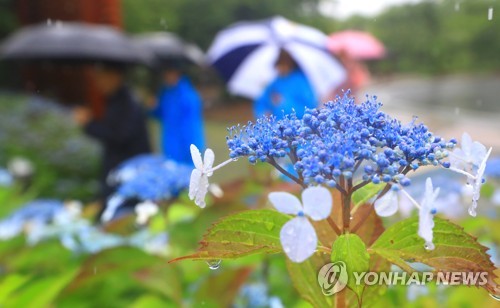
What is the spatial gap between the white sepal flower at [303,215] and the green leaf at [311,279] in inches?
6.3

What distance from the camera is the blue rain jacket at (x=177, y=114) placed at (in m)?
3.14

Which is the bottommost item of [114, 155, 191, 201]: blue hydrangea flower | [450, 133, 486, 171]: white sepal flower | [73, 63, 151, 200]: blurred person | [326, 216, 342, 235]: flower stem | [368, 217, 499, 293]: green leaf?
[368, 217, 499, 293]: green leaf

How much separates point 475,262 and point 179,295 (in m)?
1.07

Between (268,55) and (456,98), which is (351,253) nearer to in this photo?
(268,55)

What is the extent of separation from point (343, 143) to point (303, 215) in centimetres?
8

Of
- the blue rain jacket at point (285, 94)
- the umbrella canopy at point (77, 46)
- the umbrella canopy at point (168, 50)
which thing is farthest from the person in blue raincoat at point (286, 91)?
the umbrella canopy at point (168, 50)

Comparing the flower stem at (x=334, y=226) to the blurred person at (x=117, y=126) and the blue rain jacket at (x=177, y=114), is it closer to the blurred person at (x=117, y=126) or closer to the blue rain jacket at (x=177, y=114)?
the blue rain jacket at (x=177, y=114)

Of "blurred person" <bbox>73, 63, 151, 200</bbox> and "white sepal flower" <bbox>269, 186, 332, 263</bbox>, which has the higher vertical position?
"blurred person" <bbox>73, 63, 151, 200</bbox>

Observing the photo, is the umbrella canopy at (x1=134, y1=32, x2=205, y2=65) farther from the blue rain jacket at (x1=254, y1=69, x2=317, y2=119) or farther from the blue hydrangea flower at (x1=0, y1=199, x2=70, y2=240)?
the blue rain jacket at (x1=254, y1=69, x2=317, y2=119)

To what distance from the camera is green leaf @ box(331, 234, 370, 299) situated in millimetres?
582

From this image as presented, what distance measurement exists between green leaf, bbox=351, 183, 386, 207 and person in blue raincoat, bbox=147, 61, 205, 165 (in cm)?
236

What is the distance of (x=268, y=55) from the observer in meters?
2.88

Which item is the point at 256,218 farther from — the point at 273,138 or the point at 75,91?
the point at 75,91

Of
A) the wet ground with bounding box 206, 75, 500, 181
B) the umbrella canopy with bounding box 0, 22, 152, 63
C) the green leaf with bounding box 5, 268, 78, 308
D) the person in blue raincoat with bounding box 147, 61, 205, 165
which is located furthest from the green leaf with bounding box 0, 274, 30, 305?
the wet ground with bounding box 206, 75, 500, 181
